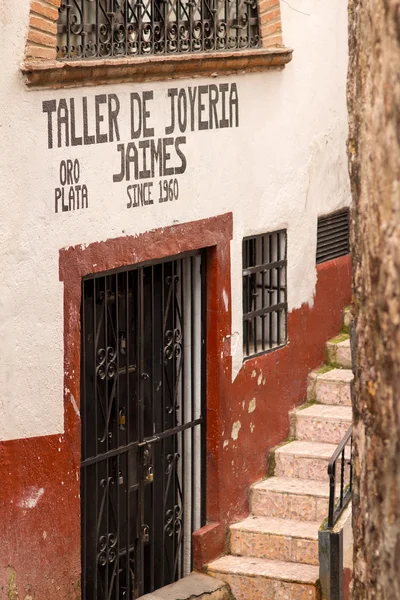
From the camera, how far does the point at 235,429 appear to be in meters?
10.5

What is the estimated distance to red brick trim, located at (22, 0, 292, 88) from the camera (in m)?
8.06

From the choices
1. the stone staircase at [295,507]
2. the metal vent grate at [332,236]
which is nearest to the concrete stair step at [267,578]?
the stone staircase at [295,507]

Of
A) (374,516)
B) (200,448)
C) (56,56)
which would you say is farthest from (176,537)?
(374,516)

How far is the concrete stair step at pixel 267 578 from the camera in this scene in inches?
392

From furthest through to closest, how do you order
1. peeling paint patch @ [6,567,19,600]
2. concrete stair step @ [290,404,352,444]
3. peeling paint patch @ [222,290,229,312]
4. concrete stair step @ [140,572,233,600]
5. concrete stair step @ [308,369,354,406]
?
concrete stair step @ [308,369,354,406] < concrete stair step @ [290,404,352,444] < peeling paint patch @ [222,290,229,312] < concrete stair step @ [140,572,233,600] < peeling paint patch @ [6,567,19,600]

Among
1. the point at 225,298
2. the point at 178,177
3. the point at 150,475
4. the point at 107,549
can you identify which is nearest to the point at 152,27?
the point at 178,177

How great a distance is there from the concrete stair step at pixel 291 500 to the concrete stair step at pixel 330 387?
92 centimetres

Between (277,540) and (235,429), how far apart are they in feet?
2.84

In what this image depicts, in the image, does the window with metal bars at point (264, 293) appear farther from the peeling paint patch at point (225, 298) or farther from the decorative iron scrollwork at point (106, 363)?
the decorative iron scrollwork at point (106, 363)

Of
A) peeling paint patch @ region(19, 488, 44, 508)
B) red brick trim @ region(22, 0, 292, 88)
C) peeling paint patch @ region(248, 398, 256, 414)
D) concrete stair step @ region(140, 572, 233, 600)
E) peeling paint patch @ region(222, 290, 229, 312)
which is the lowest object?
concrete stair step @ region(140, 572, 233, 600)

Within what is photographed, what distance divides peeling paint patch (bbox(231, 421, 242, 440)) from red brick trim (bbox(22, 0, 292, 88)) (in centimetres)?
A: 258

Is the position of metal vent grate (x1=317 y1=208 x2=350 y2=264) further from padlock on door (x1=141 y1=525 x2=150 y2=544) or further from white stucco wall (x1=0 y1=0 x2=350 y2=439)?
padlock on door (x1=141 y1=525 x2=150 y2=544)

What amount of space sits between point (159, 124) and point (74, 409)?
1971mm

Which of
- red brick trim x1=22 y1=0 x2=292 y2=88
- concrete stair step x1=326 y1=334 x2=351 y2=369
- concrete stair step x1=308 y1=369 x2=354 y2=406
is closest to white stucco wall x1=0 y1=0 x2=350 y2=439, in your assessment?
red brick trim x1=22 y1=0 x2=292 y2=88
